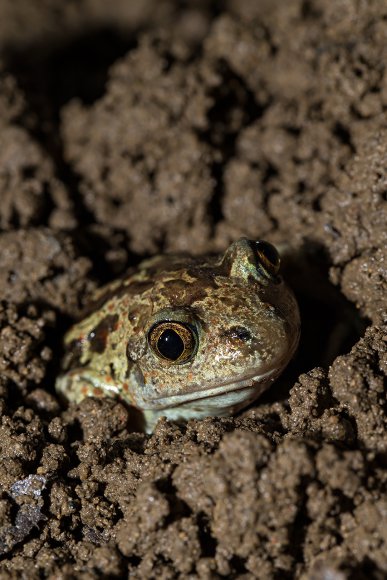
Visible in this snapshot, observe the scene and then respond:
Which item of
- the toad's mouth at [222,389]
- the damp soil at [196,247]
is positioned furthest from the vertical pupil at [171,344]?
the damp soil at [196,247]

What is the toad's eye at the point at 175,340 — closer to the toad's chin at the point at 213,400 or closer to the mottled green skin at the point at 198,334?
the mottled green skin at the point at 198,334

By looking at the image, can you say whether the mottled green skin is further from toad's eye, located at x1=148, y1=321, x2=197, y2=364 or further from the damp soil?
the damp soil

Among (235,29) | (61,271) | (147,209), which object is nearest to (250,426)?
(61,271)

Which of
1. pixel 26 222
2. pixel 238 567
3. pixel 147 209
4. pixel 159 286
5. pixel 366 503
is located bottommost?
pixel 238 567

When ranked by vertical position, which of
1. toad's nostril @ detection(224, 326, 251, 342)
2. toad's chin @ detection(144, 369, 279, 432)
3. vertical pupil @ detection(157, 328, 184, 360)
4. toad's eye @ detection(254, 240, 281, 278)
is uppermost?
toad's eye @ detection(254, 240, 281, 278)

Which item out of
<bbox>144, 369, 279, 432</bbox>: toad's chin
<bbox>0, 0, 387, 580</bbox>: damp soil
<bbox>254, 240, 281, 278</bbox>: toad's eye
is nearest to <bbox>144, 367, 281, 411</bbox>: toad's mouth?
<bbox>144, 369, 279, 432</bbox>: toad's chin

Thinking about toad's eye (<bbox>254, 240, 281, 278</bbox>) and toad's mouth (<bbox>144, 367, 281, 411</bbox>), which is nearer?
toad's mouth (<bbox>144, 367, 281, 411</bbox>)

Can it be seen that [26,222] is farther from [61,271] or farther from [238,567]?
[238,567]
